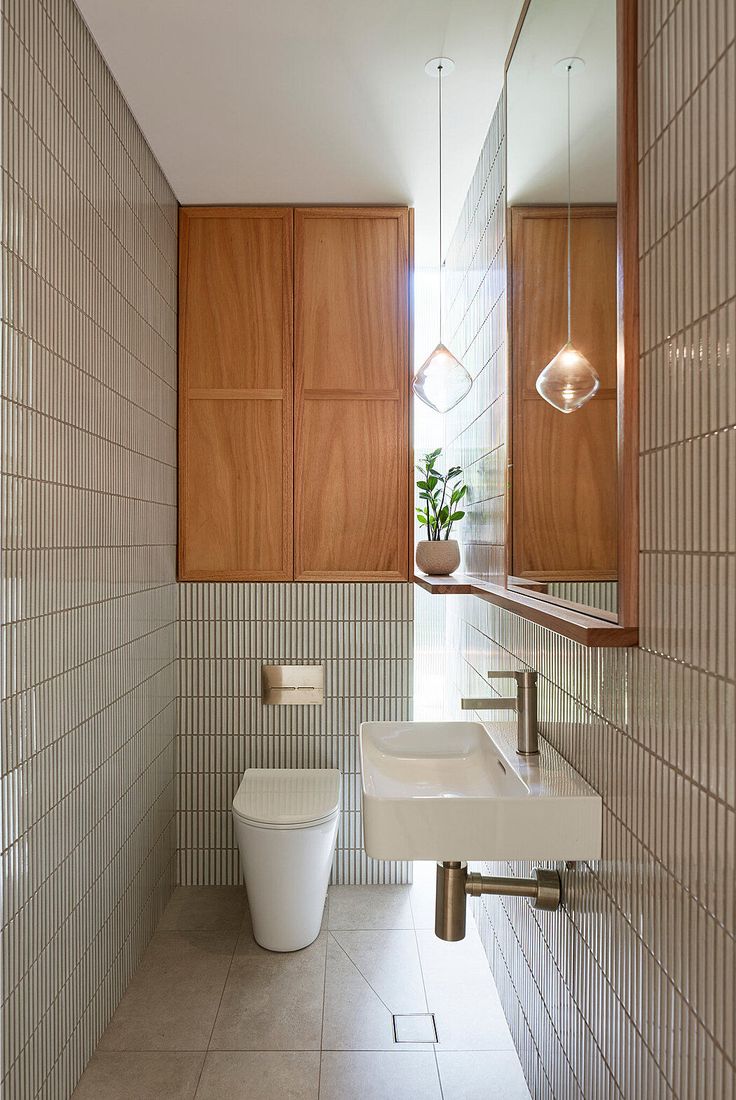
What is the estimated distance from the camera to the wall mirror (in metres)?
1.24

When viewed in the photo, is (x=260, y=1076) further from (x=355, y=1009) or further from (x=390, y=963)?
(x=390, y=963)

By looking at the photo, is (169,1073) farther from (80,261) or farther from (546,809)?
(80,261)

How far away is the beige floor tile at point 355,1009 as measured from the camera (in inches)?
82.4

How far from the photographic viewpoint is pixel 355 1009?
7.33 feet

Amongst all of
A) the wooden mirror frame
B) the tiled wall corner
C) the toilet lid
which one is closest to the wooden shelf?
the wooden mirror frame

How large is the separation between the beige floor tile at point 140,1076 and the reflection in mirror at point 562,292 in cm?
150

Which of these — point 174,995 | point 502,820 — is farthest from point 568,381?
point 174,995

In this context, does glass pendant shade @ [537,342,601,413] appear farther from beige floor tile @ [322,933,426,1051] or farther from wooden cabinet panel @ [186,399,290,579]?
beige floor tile @ [322,933,426,1051]

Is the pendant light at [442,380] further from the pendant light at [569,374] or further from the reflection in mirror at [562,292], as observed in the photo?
the pendant light at [569,374]

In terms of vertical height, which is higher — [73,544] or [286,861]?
[73,544]

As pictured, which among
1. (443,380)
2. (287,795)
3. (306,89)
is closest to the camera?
(306,89)

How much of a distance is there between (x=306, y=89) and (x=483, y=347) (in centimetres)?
91

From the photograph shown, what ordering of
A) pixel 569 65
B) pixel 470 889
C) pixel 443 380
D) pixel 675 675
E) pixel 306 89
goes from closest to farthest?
pixel 675 675
pixel 569 65
pixel 470 889
pixel 306 89
pixel 443 380

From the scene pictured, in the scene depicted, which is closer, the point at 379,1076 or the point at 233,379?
the point at 379,1076
